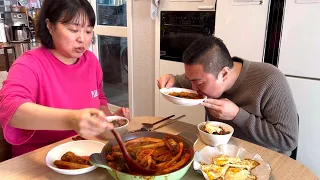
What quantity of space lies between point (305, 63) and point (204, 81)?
34.6 inches

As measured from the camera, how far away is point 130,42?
9.48 ft

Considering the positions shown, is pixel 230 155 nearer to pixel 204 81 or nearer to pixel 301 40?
pixel 204 81

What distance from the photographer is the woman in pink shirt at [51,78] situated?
92cm

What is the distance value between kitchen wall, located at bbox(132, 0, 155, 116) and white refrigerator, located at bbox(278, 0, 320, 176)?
1.35 meters

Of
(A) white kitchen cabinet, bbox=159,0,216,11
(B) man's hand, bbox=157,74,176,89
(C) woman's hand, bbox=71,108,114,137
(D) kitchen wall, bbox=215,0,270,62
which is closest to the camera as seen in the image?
(C) woman's hand, bbox=71,108,114,137

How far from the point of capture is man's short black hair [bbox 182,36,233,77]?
45.9 inches

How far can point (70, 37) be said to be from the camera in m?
1.18

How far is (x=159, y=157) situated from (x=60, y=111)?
1.08 feet

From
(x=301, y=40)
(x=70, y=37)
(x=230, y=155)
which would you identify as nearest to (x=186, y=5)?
(x=301, y=40)

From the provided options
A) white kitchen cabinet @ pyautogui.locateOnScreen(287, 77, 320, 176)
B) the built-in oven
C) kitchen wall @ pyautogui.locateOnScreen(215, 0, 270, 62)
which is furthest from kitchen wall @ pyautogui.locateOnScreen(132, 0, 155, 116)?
white kitchen cabinet @ pyautogui.locateOnScreen(287, 77, 320, 176)

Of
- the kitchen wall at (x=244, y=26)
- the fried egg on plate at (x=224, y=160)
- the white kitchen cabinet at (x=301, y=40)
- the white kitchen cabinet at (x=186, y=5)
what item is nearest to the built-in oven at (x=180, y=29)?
the white kitchen cabinet at (x=186, y=5)

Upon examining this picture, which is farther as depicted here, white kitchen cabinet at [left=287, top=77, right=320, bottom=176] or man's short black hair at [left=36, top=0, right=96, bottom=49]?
white kitchen cabinet at [left=287, top=77, right=320, bottom=176]

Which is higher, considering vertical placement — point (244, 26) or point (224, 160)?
point (244, 26)

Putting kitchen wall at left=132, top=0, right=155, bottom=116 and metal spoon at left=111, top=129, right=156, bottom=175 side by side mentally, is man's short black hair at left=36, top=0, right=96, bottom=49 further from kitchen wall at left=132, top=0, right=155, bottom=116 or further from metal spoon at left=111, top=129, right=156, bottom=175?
kitchen wall at left=132, top=0, right=155, bottom=116
